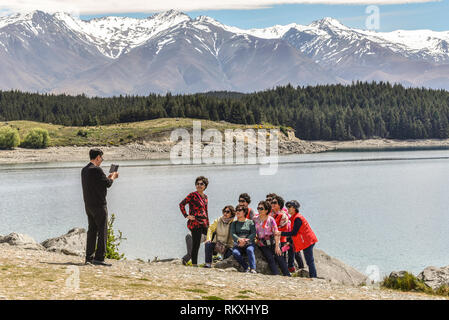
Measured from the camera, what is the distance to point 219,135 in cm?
13062

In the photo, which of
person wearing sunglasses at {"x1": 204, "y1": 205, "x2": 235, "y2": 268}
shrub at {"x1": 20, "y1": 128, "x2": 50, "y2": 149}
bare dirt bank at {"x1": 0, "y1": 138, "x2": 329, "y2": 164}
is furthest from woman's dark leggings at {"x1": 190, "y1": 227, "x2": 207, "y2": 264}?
shrub at {"x1": 20, "y1": 128, "x2": 50, "y2": 149}

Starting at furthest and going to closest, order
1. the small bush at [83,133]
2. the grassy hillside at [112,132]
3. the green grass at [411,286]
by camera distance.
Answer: the small bush at [83,133] < the grassy hillside at [112,132] < the green grass at [411,286]

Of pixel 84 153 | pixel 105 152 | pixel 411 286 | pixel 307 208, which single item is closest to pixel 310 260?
pixel 411 286

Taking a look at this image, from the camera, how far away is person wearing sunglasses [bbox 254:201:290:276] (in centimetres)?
1484

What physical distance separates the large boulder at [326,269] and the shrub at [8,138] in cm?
10448

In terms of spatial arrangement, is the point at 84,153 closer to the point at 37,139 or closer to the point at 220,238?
the point at 37,139

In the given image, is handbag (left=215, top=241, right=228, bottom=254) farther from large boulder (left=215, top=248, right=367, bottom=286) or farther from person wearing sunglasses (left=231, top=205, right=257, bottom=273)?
person wearing sunglasses (left=231, top=205, right=257, bottom=273)

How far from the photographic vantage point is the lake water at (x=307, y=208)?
24.9m

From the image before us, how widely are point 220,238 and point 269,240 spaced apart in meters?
1.45

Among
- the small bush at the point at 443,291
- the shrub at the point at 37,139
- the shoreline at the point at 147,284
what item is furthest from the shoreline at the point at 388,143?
the shoreline at the point at 147,284

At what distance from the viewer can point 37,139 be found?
4545 inches

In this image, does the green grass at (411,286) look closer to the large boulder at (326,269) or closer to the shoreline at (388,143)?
the large boulder at (326,269)
